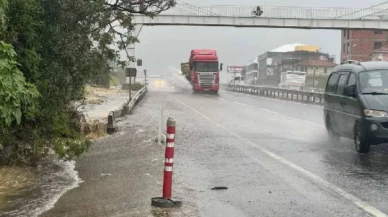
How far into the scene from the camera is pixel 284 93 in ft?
154

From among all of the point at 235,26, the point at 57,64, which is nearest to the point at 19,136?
the point at 57,64

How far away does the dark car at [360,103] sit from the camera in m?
10.9

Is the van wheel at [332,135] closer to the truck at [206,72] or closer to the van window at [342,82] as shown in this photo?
the van window at [342,82]

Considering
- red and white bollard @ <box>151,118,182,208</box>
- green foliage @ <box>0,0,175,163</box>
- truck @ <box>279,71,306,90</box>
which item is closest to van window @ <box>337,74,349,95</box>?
green foliage @ <box>0,0,175,163</box>

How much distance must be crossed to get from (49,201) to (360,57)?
10063 centimetres

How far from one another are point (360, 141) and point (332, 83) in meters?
2.89

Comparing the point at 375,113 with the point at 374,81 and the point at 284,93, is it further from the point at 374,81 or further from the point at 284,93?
the point at 284,93

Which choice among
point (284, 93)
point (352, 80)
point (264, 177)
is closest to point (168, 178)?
point (264, 177)

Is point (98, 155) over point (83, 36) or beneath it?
beneath

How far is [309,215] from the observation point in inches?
262

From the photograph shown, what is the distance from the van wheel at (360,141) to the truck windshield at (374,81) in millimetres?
805

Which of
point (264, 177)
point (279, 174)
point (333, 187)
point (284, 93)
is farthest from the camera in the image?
point (284, 93)

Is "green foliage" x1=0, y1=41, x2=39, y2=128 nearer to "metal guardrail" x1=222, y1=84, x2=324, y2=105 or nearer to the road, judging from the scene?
the road

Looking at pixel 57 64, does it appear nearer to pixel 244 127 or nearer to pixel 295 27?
pixel 244 127
